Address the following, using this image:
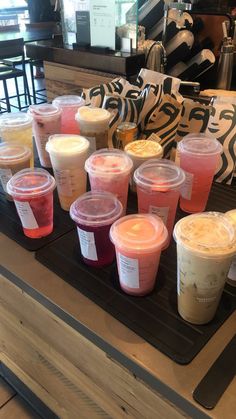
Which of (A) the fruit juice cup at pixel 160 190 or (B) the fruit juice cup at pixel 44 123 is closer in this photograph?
(A) the fruit juice cup at pixel 160 190

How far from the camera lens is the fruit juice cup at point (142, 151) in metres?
1.05

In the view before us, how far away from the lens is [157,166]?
979 mm

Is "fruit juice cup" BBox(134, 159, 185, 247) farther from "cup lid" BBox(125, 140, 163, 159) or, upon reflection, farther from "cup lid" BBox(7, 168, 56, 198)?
"cup lid" BBox(7, 168, 56, 198)

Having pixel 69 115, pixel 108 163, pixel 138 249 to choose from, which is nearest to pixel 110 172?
pixel 108 163

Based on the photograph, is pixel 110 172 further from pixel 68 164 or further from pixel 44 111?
pixel 44 111

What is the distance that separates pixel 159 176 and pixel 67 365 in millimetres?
587

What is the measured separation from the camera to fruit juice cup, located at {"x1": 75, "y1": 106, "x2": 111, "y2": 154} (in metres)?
1.20

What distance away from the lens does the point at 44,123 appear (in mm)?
1253

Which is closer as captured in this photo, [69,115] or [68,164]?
[68,164]

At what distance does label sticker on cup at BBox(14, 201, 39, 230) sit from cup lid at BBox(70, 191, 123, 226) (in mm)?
135

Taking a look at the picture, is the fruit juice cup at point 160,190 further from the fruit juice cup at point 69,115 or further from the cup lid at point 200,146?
the fruit juice cup at point 69,115

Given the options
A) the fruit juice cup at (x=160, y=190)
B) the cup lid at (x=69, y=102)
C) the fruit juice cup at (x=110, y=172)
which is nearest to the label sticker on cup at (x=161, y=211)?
the fruit juice cup at (x=160, y=190)

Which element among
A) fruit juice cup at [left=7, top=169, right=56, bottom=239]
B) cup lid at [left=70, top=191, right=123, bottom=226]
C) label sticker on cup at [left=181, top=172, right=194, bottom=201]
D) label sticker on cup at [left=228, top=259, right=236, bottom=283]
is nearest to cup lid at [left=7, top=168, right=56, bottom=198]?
fruit juice cup at [left=7, top=169, right=56, bottom=239]

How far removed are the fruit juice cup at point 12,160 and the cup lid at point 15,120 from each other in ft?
0.32
